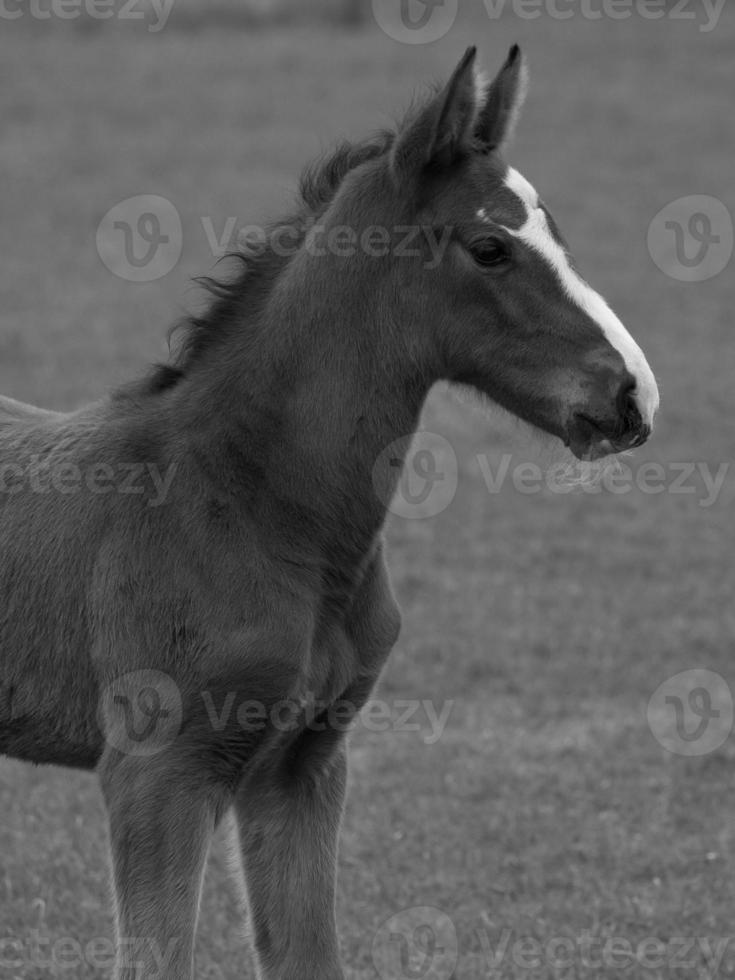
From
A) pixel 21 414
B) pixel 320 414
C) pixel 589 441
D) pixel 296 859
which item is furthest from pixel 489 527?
pixel 589 441

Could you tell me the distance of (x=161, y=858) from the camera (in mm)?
3738

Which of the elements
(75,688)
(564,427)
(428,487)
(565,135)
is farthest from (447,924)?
(565,135)

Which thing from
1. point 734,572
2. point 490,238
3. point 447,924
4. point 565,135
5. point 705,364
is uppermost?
point 565,135

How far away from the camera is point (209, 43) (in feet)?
67.3

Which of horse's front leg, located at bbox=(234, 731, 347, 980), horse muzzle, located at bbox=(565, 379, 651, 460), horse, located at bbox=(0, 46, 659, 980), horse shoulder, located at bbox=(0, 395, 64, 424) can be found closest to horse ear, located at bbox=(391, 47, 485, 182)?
horse, located at bbox=(0, 46, 659, 980)

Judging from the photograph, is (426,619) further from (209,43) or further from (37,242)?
(209,43)

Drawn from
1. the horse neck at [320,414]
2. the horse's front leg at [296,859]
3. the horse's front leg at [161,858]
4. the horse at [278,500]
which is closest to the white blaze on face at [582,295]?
the horse at [278,500]

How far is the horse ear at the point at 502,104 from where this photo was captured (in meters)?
3.88

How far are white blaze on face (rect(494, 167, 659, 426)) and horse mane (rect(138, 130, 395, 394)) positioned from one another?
0.47 metres

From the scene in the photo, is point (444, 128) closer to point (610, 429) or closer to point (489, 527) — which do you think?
point (610, 429)

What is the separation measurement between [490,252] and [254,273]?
0.70 metres

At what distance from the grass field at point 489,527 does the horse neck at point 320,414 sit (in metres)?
0.34

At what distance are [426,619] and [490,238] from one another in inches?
197

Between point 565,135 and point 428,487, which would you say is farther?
point 565,135
